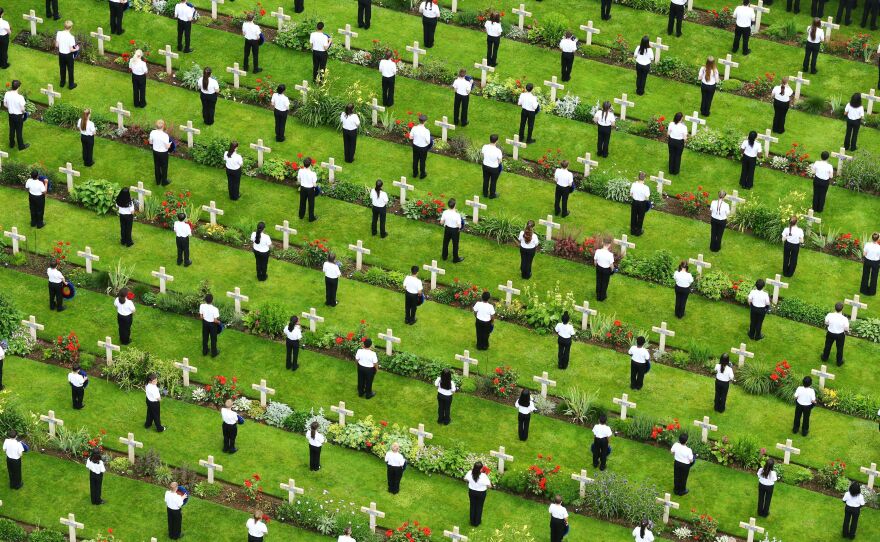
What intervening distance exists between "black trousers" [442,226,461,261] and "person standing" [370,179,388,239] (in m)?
1.90

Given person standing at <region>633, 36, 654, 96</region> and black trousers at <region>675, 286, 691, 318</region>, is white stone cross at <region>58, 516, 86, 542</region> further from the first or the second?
person standing at <region>633, 36, 654, 96</region>

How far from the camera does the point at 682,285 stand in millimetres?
64500

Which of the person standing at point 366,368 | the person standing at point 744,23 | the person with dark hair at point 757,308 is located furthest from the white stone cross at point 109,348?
the person standing at point 744,23

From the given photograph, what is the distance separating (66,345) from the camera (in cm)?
6328

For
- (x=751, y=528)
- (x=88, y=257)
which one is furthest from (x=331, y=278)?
(x=751, y=528)

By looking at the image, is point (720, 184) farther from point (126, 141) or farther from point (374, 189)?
point (126, 141)

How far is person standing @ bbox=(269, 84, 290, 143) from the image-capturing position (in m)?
69.0

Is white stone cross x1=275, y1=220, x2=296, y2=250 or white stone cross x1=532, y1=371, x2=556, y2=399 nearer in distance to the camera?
white stone cross x1=532, y1=371, x2=556, y2=399

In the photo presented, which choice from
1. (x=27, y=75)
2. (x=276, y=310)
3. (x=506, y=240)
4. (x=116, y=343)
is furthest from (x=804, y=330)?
(x=27, y=75)

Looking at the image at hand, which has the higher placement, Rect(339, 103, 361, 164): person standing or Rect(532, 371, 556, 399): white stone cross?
Rect(339, 103, 361, 164): person standing

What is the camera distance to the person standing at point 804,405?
60750 millimetres

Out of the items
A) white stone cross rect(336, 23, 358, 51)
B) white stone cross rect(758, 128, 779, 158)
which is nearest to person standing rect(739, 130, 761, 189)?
white stone cross rect(758, 128, 779, 158)

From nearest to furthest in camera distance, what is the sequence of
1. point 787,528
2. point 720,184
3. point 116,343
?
point 787,528
point 116,343
point 720,184

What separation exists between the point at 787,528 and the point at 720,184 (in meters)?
13.1
